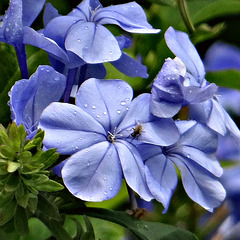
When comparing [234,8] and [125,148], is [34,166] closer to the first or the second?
[125,148]

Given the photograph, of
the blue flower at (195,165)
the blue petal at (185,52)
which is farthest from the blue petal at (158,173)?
the blue petal at (185,52)

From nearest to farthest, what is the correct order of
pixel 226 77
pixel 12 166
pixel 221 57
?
pixel 12 166 < pixel 226 77 < pixel 221 57

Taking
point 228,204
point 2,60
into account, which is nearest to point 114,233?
point 228,204

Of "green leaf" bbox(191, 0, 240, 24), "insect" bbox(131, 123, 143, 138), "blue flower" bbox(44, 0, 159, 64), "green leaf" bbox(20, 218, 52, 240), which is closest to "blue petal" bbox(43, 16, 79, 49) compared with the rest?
"blue flower" bbox(44, 0, 159, 64)

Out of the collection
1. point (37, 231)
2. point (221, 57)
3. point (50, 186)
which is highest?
point (50, 186)

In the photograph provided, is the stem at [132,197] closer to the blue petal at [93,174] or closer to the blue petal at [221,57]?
the blue petal at [93,174]

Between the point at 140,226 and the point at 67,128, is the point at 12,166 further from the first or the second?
the point at 140,226

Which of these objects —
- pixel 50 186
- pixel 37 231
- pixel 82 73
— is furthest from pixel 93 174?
pixel 37 231
